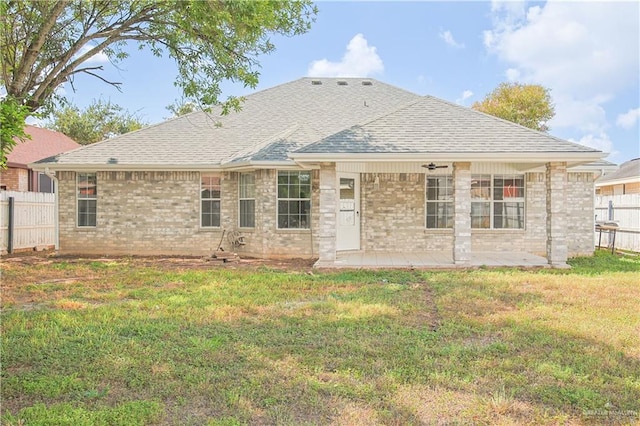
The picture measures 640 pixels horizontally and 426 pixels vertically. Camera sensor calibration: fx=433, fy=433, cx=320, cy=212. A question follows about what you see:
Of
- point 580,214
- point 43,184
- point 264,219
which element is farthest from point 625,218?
point 43,184

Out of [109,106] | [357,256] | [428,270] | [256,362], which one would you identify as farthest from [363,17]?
[109,106]

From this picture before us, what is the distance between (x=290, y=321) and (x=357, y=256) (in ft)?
21.7

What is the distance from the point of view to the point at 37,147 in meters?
24.0

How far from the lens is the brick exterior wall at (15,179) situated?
828 inches

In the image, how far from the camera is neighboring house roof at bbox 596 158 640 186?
945 inches

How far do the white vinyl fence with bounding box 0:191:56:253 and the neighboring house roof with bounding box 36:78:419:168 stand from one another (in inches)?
91.9

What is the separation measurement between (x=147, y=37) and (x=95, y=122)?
28771 mm

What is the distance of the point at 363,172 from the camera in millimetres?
13195

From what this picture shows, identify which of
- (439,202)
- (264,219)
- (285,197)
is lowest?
(264,219)

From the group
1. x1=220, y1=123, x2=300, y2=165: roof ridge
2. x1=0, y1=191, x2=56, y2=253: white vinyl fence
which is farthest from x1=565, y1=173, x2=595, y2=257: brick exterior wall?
x1=0, y1=191, x2=56, y2=253: white vinyl fence

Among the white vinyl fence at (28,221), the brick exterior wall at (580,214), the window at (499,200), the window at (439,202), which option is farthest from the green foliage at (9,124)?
the brick exterior wall at (580,214)

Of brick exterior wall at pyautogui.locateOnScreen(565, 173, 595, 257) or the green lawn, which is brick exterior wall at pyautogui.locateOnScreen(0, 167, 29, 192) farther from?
brick exterior wall at pyautogui.locateOnScreen(565, 173, 595, 257)

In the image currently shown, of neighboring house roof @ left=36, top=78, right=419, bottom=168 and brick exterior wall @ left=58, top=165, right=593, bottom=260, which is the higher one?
neighboring house roof @ left=36, top=78, right=419, bottom=168

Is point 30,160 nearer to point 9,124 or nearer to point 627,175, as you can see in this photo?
point 9,124
